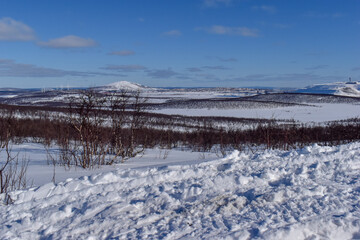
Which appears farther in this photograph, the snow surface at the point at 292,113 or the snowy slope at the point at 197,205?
the snow surface at the point at 292,113

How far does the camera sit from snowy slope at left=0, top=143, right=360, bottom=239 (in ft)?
12.4

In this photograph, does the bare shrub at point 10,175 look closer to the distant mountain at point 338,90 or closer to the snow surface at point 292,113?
the snow surface at point 292,113

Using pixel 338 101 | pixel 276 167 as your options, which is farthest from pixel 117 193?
pixel 338 101

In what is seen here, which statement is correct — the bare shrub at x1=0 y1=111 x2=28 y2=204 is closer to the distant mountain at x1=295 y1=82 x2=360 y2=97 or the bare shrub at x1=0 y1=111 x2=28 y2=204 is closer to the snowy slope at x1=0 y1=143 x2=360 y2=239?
the snowy slope at x1=0 y1=143 x2=360 y2=239

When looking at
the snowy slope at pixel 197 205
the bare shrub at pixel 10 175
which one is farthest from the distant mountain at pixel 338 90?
the snowy slope at pixel 197 205

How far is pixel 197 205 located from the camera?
4430mm

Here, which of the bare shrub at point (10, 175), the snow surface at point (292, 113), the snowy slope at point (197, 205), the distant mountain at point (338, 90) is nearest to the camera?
the snowy slope at point (197, 205)

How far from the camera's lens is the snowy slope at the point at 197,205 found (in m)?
3.78

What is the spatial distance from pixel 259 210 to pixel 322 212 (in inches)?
30.0

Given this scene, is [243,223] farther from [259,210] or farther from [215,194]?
[215,194]

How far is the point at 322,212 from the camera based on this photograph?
4.15 m

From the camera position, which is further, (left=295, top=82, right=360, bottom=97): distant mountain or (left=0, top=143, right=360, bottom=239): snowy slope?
(left=295, top=82, right=360, bottom=97): distant mountain

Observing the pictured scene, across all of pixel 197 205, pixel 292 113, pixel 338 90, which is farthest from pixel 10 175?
pixel 338 90

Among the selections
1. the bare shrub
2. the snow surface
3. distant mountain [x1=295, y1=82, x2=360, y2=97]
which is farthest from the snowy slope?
distant mountain [x1=295, y1=82, x2=360, y2=97]
